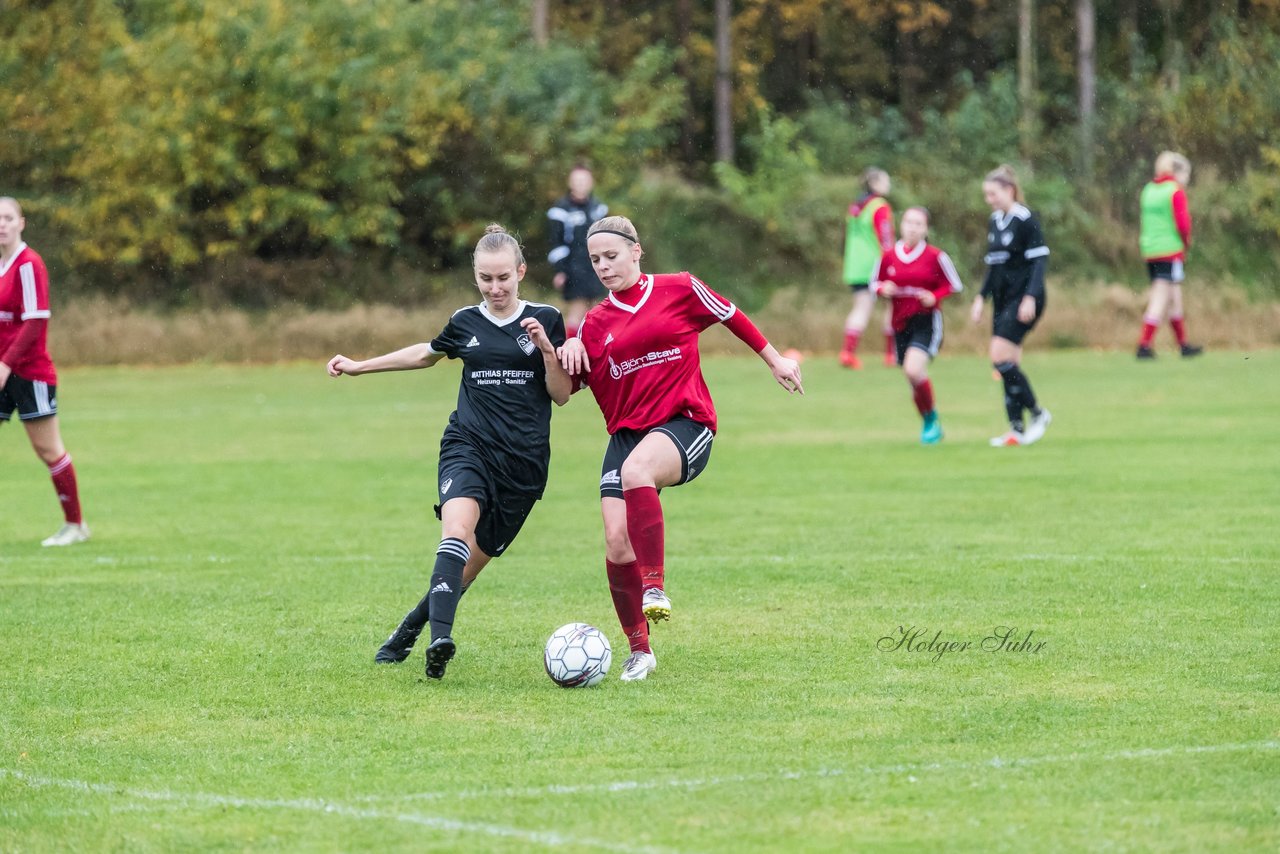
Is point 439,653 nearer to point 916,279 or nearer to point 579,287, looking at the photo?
point 916,279

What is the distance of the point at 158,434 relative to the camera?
1680 cm

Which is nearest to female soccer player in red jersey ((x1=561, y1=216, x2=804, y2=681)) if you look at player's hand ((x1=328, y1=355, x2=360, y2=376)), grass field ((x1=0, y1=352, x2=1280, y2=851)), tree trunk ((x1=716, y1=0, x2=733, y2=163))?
grass field ((x1=0, y1=352, x2=1280, y2=851))

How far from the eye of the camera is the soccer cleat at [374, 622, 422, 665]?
273 inches

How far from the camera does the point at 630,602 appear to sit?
6.62m

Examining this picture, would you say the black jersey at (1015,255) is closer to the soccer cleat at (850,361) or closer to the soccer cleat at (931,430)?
the soccer cleat at (931,430)

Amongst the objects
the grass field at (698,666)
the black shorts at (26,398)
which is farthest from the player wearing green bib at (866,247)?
the black shorts at (26,398)

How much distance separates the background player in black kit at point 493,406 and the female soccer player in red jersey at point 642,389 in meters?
0.17

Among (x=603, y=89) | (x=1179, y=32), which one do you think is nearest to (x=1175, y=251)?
(x=603, y=89)

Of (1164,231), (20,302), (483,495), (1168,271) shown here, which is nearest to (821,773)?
(483,495)

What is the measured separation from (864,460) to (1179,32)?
3342cm

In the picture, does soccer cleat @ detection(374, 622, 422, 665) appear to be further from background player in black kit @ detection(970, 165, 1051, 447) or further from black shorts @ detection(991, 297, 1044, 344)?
black shorts @ detection(991, 297, 1044, 344)

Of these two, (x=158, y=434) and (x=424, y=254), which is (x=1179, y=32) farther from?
(x=158, y=434)

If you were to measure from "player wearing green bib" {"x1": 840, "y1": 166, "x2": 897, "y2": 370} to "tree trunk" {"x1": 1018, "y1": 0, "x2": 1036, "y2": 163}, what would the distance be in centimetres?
1241

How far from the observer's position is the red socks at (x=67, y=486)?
10.4 meters
